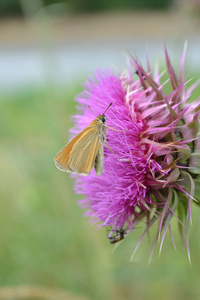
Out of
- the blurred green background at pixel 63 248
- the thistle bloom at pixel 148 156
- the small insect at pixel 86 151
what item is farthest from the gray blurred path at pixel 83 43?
the small insect at pixel 86 151

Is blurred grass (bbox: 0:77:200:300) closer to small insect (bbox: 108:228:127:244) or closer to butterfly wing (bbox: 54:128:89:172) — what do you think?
small insect (bbox: 108:228:127:244)

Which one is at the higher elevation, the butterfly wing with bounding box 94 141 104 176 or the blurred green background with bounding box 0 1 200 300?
the butterfly wing with bounding box 94 141 104 176

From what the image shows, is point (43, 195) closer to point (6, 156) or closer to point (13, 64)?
point (6, 156)

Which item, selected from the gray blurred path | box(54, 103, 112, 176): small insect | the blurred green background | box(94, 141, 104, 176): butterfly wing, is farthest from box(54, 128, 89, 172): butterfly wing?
the gray blurred path

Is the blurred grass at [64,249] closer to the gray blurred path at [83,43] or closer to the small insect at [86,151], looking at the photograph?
the small insect at [86,151]

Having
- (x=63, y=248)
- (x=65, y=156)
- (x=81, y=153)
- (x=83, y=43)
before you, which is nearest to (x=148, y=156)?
(x=81, y=153)

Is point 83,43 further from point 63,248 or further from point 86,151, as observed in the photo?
point 86,151
